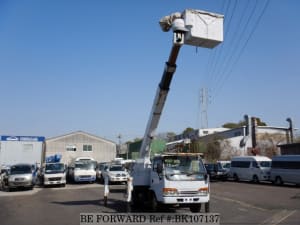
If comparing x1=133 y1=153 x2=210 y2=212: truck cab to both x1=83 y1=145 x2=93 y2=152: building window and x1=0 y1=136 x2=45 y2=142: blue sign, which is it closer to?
x1=0 y1=136 x2=45 y2=142: blue sign

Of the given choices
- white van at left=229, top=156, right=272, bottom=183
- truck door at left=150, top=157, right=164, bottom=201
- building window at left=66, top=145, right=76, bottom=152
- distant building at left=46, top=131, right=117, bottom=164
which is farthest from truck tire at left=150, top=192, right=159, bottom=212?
building window at left=66, top=145, right=76, bottom=152

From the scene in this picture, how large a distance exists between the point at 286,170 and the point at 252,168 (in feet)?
16.7

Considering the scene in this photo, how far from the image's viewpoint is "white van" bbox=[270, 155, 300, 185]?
2900 centimetres

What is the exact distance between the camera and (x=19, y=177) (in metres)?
27.3

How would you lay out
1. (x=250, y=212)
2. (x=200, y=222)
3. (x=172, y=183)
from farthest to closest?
(x=250, y=212)
(x=172, y=183)
(x=200, y=222)

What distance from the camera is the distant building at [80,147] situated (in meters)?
60.4

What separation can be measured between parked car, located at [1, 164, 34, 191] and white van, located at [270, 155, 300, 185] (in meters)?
19.5

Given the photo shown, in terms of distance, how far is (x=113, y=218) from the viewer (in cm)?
1188

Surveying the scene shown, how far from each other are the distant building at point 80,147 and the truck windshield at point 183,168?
48.9 m

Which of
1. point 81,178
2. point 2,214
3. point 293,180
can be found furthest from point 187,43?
point 81,178

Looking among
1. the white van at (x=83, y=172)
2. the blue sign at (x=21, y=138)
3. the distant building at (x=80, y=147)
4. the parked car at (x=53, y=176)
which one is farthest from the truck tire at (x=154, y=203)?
the distant building at (x=80, y=147)

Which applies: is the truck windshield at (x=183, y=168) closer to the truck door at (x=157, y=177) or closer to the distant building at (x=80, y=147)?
the truck door at (x=157, y=177)

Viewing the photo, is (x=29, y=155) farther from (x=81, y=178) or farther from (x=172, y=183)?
(x=172, y=183)

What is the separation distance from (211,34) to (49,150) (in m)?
52.6
